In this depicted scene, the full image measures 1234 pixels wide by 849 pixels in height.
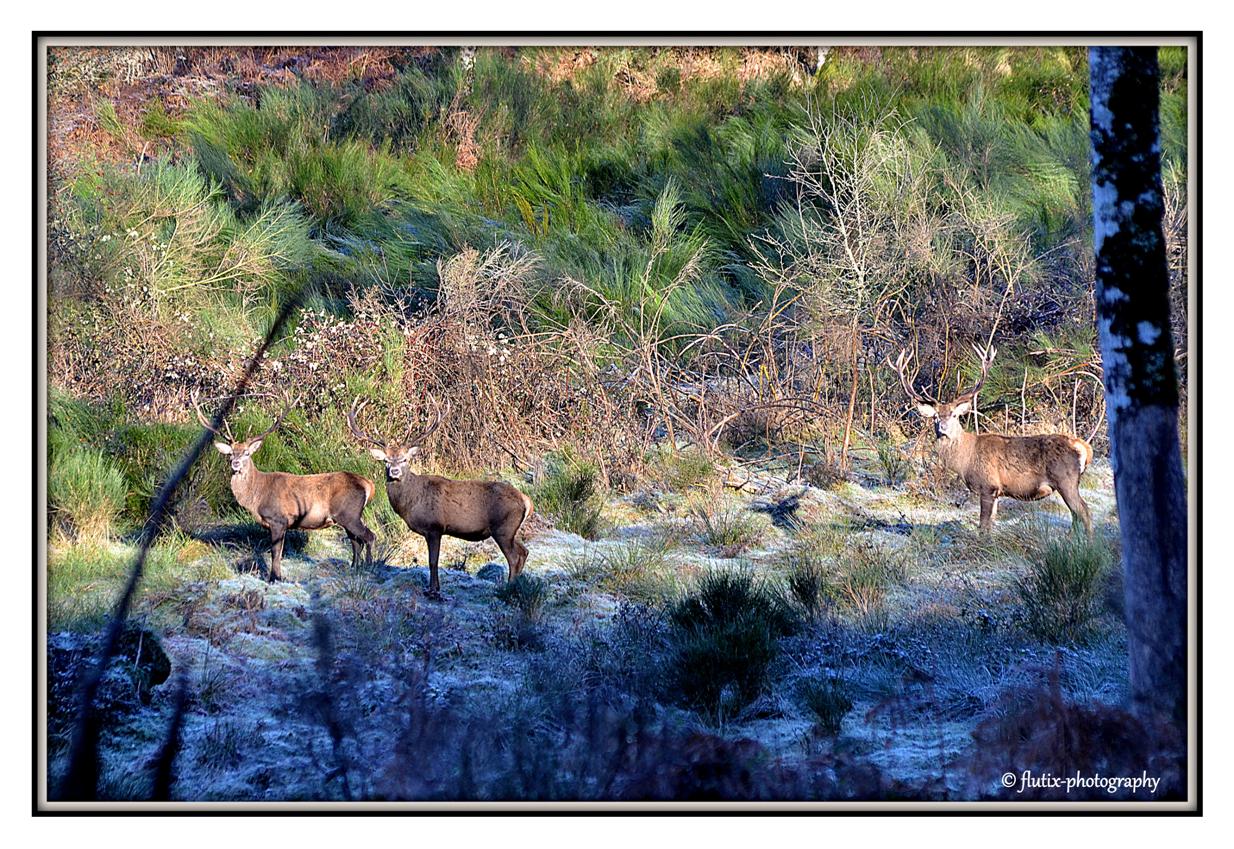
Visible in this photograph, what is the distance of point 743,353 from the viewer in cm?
813

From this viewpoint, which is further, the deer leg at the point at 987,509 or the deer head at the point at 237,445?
the deer leg at the point at 987,509

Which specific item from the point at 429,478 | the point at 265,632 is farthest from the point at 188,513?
the point at 429,478

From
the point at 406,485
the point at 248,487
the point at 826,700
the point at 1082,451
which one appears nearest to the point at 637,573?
the point at 826,700

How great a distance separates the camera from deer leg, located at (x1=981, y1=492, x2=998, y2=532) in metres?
7.62

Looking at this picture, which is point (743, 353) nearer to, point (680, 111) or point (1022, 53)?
point (680, 111)

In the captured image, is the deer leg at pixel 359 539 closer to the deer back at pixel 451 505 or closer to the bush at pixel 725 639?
the deer back at pixel 451 505

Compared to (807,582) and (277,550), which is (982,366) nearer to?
(807,582)

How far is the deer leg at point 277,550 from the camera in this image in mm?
7348

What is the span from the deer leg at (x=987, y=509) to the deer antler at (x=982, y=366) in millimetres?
554

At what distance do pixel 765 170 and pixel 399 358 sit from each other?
258 cm

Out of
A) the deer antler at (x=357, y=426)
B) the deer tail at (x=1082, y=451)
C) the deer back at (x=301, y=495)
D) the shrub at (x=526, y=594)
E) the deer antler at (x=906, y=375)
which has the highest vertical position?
the deer antler at (x=906, y=375)

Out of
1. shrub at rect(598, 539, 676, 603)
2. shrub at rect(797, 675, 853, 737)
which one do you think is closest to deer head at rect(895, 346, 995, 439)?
shrub at rect(797, 675, 853, 737)

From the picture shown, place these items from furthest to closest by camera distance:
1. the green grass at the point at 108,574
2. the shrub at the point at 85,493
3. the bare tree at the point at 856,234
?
the bare tree at the point at 856,234
the shrub at the point at 85,493
the green grass at the point at 108,574

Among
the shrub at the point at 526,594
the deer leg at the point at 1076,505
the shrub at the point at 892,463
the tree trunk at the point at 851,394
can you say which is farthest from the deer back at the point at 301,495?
the deer leg at the point at 1076,505
